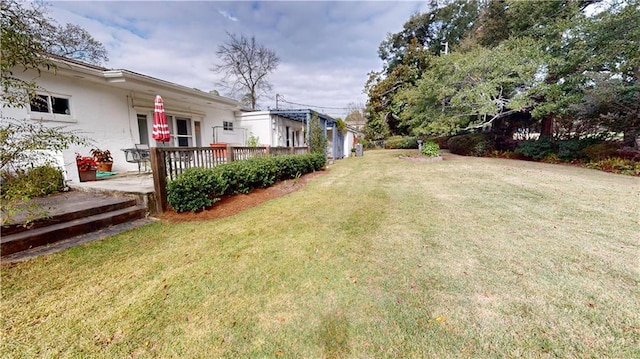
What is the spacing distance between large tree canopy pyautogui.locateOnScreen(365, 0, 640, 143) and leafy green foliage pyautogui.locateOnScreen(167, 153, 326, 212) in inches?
376

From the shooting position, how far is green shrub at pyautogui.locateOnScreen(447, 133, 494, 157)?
1573cm

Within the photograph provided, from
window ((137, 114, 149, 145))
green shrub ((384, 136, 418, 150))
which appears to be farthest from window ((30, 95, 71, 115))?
green shrub ((384, 136, 418, 150))

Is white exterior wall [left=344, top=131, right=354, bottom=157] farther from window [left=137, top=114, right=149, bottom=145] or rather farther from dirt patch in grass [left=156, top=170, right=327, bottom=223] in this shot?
window [left=137, top=114, right=149, bottom=145]

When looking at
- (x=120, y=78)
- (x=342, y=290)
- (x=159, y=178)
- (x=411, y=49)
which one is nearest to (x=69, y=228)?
(x=159, y=178)

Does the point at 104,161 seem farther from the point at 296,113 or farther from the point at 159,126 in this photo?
the point at 296,113

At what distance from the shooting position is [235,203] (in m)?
5.65

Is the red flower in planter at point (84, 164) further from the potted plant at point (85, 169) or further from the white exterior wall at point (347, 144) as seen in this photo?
the white exterior wall at point (347, 144)

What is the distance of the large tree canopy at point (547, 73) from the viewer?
9.12 m

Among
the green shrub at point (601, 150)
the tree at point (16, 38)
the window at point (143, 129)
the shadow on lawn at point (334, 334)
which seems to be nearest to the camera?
the shadow on lawn at point (334, 334)

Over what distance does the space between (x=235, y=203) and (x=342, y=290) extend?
152 inches

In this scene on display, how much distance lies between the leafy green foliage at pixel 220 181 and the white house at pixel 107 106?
10.3 feet

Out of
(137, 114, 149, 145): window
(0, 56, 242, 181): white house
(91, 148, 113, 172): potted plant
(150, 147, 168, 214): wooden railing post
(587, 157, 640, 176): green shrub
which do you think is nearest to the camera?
(150, 147, 168, 214): wooden railing post

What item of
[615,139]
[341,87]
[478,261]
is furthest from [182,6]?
[341,87]

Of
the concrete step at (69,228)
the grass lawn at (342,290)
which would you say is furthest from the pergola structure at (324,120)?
the grass lawn at (342,290)
